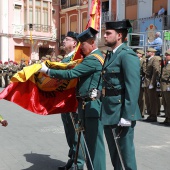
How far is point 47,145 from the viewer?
7.32 meters

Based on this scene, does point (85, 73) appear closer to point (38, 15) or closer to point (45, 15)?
point (38, 15)

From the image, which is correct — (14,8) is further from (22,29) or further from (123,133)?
(123,133)

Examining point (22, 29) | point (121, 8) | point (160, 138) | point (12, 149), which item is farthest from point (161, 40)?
point (22, 29)

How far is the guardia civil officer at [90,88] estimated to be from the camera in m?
4.62

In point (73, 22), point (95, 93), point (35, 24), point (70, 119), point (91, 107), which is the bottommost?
point (70, 119)

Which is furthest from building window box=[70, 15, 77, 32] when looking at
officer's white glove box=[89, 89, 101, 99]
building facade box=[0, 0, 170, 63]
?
officer's white glove box=[89, 89, 101, 99]

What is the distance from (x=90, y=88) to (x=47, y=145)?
2.90 metres

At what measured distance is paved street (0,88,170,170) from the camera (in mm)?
6074

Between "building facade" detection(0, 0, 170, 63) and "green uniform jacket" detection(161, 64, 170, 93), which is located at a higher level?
"building facade" detection(0, 0, 170, 63)

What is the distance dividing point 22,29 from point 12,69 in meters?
14.5

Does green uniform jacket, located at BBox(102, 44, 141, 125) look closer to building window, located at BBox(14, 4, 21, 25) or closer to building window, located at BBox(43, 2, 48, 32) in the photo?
building window, located at BBox(14, 4, 21, 25)

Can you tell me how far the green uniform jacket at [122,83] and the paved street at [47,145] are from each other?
184 cm

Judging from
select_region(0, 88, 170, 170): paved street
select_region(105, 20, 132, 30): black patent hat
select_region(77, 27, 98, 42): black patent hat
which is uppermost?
select_region(105, 20, 132, 30): black patent hat

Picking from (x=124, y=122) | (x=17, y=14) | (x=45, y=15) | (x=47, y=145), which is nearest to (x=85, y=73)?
(x=124, y=122)
